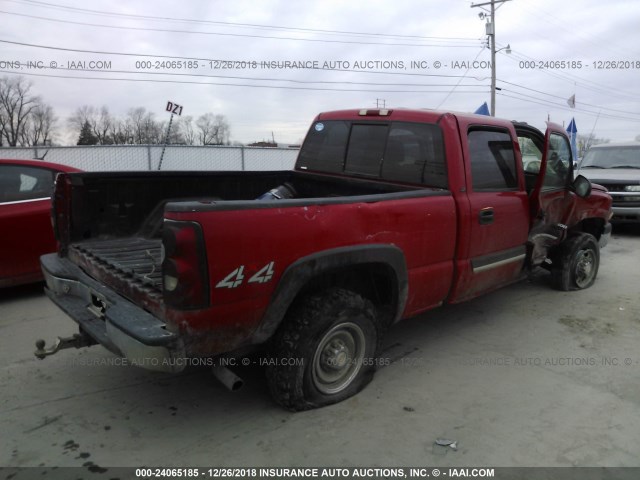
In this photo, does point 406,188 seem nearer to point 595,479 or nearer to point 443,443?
point 443,443

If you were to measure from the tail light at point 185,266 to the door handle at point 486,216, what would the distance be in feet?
7.81

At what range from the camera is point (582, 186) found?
5.24 meters

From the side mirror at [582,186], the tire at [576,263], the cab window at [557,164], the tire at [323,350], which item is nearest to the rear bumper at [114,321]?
the tire at [323,350]

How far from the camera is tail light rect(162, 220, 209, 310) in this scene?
2.38 metres

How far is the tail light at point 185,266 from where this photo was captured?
2.38 metres

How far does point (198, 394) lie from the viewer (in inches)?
136

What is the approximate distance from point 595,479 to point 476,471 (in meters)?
0.60

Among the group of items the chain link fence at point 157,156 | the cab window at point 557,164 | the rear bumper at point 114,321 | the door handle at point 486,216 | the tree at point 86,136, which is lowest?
the rear bumper at point 114,321

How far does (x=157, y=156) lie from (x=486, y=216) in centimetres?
1560

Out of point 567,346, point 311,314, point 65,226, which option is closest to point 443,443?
point 311,314

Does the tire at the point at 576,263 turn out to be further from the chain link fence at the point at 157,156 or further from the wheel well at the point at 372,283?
the chain link fence at the point at 157,156

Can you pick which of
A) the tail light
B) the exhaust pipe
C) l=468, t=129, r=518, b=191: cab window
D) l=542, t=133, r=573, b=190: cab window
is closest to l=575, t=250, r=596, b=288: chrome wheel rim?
l=542, t=133, r=573, b=190: cab window

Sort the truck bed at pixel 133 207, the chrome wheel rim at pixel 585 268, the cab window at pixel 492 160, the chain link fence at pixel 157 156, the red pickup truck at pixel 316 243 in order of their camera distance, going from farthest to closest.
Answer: the chain link fence at pixel 157 156 < the chrome wheel rim at pixel 585 268 < the cab window at pixel 492 160 < the truck bed at pixel 133 207 < the red pickup truck at pixel 316 243

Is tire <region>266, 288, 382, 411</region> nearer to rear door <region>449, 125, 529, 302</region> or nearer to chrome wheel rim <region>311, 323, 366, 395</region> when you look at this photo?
chrome wheel rim <region>311, 323, 366, 395</region>
